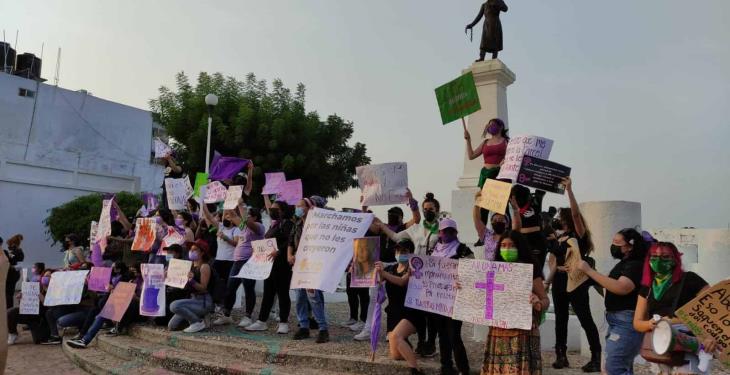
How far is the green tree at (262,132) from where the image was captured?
67.3 feet

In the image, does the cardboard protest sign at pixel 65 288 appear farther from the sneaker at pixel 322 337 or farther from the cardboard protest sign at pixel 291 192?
the sneaker at pixel 322 337

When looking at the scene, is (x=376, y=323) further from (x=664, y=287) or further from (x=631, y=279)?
(x=664, y=287)

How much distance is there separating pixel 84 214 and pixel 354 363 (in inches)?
830

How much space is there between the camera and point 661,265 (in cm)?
417

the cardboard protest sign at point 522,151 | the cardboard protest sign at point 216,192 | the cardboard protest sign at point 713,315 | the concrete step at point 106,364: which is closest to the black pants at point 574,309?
the cardboard protest sign at point 522,151

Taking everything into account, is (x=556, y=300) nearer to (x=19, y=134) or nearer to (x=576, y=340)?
(x=576, y=340)

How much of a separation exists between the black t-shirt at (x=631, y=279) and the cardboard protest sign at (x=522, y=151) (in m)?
1.50

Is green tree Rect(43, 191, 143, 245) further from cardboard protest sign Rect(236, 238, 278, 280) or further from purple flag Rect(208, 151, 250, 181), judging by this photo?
cardboard protest sign Rect(236, 238, 278, 280)

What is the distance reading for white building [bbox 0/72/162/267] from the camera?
26172mm

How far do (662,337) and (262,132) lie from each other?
17.7 metres

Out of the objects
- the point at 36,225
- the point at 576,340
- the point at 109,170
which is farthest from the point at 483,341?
the point at 109,170

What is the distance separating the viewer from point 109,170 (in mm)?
30766

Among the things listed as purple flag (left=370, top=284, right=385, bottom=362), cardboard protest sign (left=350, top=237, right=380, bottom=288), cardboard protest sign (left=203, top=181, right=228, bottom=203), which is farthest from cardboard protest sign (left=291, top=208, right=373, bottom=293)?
cardboard protest sign (left=203, top=181, right=228, bottom=203)

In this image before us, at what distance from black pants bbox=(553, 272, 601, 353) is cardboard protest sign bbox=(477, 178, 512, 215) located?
131 centimetres
